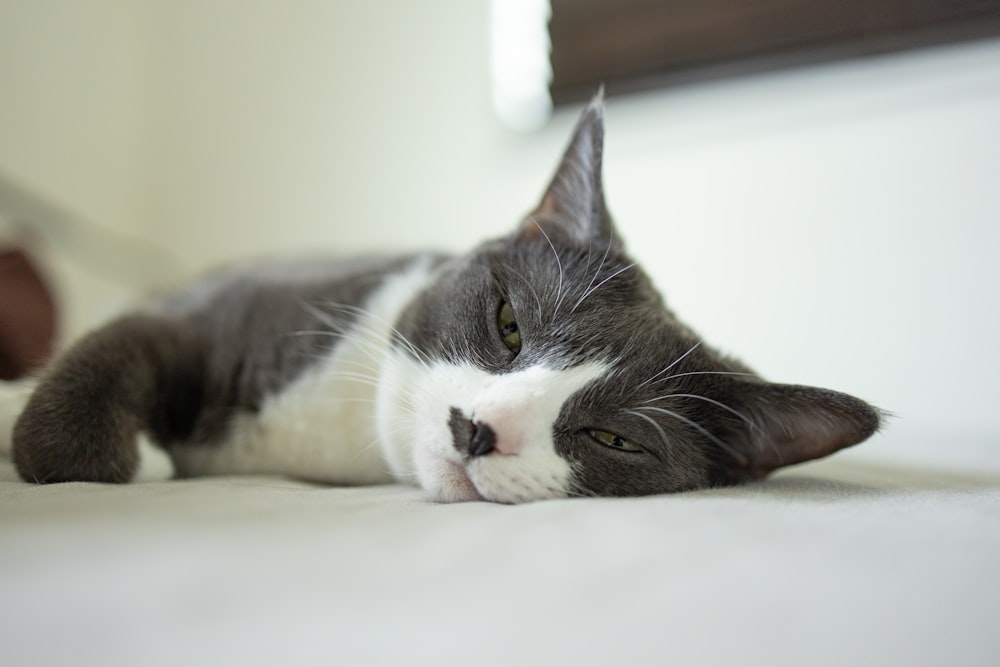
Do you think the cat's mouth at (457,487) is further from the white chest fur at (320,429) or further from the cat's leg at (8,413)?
the cat's leg at (8,413)

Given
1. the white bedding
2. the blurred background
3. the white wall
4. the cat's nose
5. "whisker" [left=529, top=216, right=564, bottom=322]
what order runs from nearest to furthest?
1. the white bedding
2. the cat's nose
3. "whisker" [left=529, top=216, right=564, bottom=322]
4. the blurred background
5. the white wall

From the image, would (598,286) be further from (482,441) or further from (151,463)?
(151,463)

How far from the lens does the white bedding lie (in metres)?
0.46

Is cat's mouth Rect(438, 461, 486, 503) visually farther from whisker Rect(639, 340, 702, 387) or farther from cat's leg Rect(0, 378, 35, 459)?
cat's leg Rect(0, 378, 35, 459)

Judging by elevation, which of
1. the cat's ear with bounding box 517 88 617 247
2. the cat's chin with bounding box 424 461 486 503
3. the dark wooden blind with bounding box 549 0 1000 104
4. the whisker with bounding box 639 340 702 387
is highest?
the dark wooden blind with bounding box 549 0 1000 104

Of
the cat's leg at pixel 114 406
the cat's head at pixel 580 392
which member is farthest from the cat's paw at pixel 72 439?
the cat's head at pixel 580 392

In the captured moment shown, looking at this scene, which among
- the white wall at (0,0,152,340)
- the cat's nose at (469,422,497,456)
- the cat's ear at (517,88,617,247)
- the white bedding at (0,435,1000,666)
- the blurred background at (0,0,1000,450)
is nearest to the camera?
the white bedding at (0,435,1000,666)

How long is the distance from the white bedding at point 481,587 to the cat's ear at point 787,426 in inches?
8.3

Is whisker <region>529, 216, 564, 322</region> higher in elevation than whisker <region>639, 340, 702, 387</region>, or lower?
higher

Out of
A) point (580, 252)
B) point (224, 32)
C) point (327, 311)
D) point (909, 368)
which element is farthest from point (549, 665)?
point (224, 32)

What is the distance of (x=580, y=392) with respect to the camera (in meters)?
0.89

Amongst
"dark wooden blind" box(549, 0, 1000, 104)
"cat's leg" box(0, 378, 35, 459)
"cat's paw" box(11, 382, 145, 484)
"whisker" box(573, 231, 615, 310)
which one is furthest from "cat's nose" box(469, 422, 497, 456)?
"dark wooden blind" box(549, 0, 1000, 104)

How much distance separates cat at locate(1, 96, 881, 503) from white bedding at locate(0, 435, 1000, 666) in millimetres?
207

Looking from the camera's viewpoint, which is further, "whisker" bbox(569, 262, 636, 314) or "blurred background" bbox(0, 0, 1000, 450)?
"blurred background" bbox(0, 0, 1000, 450)
